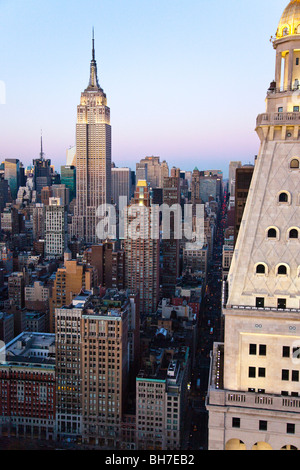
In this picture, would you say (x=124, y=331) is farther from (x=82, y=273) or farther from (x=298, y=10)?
(x=298, y=10)

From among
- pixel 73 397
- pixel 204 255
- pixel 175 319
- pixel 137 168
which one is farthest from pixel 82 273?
pixel 137 168

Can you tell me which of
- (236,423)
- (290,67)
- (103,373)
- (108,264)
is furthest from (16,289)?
(290,67)

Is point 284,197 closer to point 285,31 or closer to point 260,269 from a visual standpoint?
point 260,269

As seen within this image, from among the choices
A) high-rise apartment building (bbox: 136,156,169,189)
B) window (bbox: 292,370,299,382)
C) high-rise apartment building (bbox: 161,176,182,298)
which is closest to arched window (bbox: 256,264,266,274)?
window (bbox: 292,370,299,382)

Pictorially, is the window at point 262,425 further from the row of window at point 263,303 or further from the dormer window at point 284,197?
the dormer window at point 284,197

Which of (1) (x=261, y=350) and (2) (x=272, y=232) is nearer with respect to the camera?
(1) (x=261, y=350)

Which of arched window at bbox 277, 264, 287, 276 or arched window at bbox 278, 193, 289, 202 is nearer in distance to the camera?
arched window at bbox 277, 264, 287, 276

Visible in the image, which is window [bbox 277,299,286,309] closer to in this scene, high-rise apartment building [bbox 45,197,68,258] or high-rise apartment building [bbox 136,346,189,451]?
high-rise apartment building [bbox 136,346,189,451]
